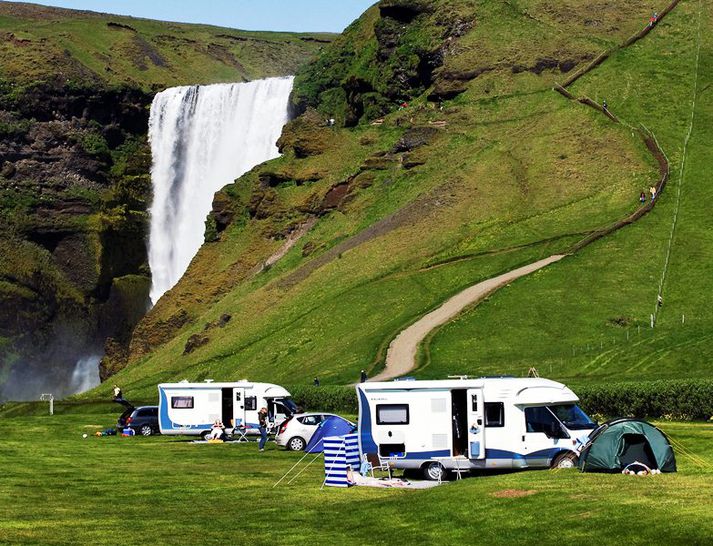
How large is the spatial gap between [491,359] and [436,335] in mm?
7440

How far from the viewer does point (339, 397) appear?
76312mm

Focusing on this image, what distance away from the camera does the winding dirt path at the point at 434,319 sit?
300 feet

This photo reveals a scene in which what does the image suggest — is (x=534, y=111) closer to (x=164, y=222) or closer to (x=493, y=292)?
(x=493, y=292)

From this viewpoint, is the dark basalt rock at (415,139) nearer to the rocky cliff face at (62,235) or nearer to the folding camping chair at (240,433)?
the rocky cliff face at (62,235)

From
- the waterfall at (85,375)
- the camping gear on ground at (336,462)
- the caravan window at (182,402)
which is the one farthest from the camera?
the waterfall at (85,375)

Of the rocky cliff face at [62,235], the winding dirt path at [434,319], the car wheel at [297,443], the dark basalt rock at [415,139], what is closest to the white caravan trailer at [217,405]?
the car wheel at [297,443]

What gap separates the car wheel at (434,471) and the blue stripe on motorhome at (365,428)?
1.92 metres

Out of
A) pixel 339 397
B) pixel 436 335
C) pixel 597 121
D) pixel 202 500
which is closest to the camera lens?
pixel 202 500

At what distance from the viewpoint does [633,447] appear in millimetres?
37281

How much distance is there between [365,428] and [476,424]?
3953 millimetres

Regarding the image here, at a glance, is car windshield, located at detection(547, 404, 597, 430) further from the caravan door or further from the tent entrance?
the tent entrance

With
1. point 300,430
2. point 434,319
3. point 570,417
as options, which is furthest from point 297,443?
point 434,319

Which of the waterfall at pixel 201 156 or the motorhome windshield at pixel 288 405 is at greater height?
the waterfall at pixel 201 156

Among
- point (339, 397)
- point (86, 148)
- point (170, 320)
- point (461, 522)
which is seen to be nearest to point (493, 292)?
point (339, 397)
